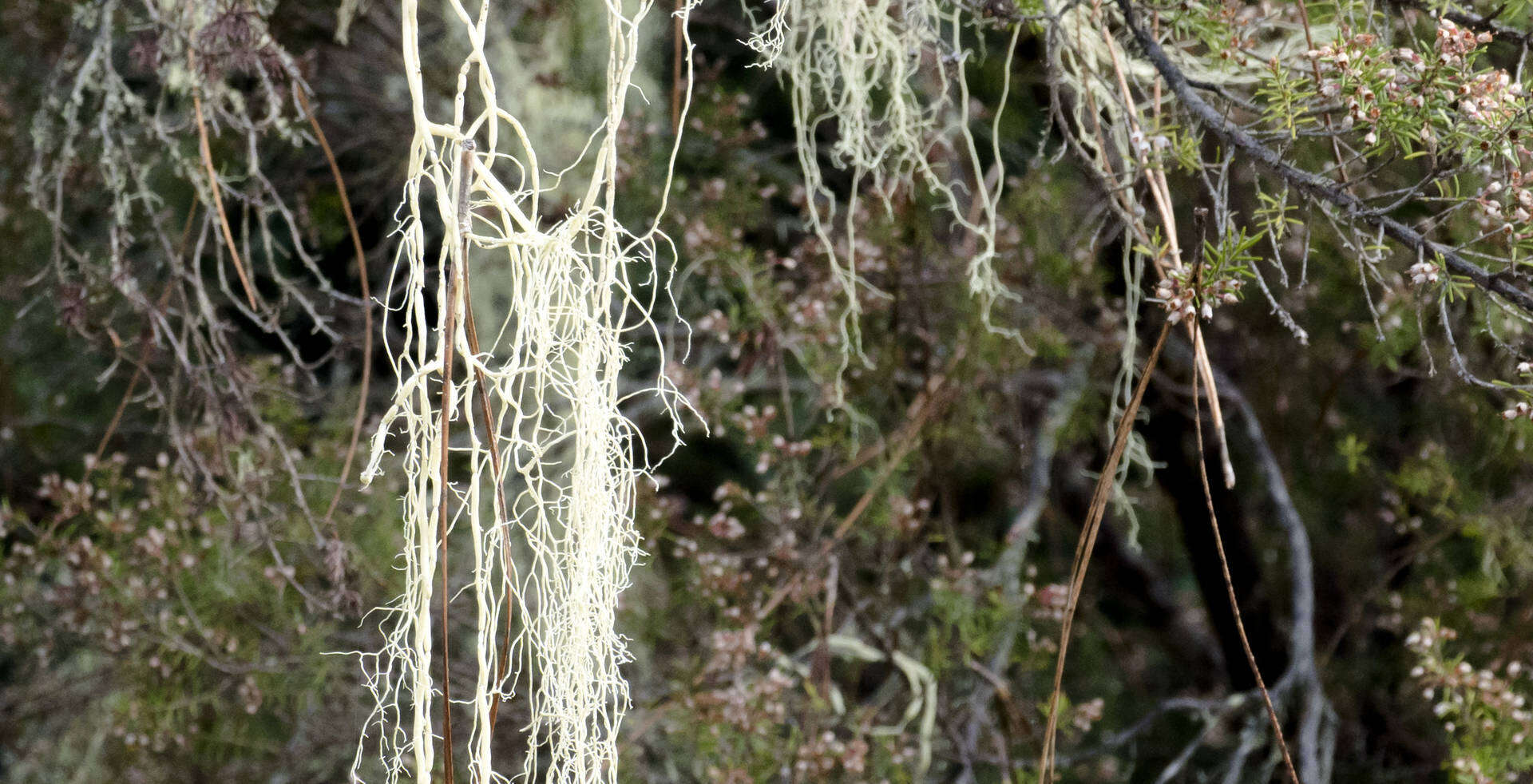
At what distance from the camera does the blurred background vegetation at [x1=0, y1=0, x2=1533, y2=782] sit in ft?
5.97

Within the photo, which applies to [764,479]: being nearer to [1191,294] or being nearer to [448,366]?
[1191,294]

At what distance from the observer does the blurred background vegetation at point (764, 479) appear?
1819mm

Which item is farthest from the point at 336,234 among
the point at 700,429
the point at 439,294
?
the point at 439,294

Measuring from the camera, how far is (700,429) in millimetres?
2180

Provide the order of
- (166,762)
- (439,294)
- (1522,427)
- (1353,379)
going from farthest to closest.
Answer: (1353,379) < (166,762) < (1522,427) < (439,294)

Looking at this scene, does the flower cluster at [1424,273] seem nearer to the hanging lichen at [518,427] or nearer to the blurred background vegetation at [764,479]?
the hanging lichen at [518,427]

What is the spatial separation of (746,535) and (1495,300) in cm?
143

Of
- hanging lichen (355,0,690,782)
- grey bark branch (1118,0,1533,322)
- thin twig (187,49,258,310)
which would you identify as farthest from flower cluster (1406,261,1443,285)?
thin twig (187,49,258,310)

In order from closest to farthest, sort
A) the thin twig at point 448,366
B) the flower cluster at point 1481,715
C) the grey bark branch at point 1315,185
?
the thin twig at point 448,366, the grey bark branch at point 1315,185, the flower cluster at point 1481,715

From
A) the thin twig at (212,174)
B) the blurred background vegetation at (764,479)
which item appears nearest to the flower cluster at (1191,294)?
the thin twig at (212,174)

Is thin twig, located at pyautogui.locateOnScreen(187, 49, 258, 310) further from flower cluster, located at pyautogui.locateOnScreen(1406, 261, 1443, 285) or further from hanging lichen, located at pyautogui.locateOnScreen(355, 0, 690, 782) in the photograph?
flower cluster, located at pyautogui.locateOnScreen(1406, 261, 1443, 285)

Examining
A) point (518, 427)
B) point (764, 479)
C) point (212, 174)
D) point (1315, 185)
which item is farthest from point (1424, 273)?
point (764, 479)

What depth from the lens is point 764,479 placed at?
90.4 inches

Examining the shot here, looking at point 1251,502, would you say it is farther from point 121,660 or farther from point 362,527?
point 121,660
